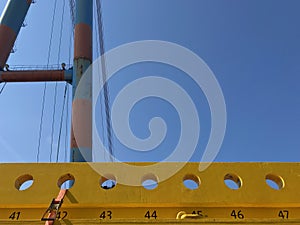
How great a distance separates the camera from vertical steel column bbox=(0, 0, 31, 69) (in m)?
15.3

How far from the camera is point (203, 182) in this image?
4113mm

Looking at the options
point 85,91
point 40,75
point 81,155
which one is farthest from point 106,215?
point 40,75

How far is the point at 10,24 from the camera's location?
15.7m

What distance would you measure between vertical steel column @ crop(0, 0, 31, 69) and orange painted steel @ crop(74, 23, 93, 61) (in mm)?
2684

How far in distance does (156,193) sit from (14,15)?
14551 mm

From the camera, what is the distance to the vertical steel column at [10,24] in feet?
50.1

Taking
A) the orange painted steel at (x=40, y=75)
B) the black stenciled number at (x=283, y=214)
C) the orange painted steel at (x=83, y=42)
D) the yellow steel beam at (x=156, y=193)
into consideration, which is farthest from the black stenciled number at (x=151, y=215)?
the orange painted steel at (x=40, y=75)

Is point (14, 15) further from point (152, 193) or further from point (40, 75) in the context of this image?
point (152, 193)

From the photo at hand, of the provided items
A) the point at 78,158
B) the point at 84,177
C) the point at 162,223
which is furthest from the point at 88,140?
the point at 162,223

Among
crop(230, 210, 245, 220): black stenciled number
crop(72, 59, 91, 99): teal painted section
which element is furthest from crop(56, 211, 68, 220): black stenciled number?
crop(72, 59, 91, 99): teal painted section

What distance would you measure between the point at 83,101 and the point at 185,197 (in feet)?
37.9

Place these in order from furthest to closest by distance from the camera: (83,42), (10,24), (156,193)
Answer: (83,42)
(10,24)
(156,193)

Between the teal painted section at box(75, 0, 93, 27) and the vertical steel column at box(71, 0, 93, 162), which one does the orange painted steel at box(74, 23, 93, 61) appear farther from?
the teal painted section at box(75, 0, 93, 27)

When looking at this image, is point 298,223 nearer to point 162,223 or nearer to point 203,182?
point 203,182
